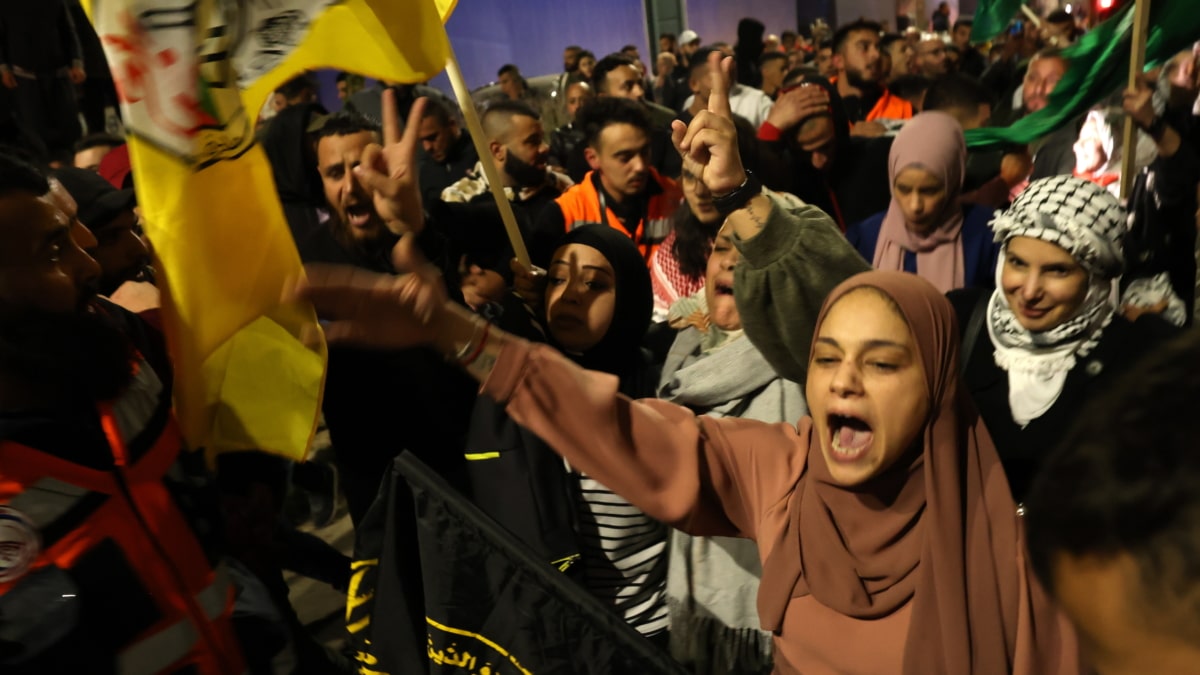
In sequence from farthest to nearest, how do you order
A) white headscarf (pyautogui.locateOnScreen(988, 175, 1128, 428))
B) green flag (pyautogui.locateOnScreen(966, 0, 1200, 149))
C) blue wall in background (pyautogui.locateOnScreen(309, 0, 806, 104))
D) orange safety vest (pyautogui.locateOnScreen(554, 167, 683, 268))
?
blue wall in background (pyautogui.locateOnScreen(309, 0, 806, 104)) → orange safety vest (pyautogui.locateOnScreen(554, 167, 683, 268)) → green flag (pyautogui.locateOnScreen(966, 0, 1200, 149)) → white headscarf (pyautogui.locateOnScreen(988, 175, 1128, 428))

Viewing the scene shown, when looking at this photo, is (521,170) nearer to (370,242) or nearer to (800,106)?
(800,106)

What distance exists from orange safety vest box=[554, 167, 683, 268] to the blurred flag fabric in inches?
69.4

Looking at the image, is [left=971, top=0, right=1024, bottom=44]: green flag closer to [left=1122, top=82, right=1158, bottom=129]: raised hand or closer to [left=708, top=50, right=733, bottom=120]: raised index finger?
[left=1122, top=82, right=1158, bottom=129]: raised hand

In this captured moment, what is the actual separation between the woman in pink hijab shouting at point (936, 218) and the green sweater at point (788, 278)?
44.3 inches

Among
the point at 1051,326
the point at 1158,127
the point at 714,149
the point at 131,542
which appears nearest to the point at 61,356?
the point at 131,542

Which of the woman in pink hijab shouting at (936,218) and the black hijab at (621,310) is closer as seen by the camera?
the black hijab at (621,310)

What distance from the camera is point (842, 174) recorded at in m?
3.80

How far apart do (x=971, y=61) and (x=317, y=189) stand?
766cm

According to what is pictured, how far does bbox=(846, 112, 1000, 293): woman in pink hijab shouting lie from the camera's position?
2.88 meters

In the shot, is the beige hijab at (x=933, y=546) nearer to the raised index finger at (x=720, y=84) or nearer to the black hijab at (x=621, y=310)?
the raised index finger at (x=720, y=84)

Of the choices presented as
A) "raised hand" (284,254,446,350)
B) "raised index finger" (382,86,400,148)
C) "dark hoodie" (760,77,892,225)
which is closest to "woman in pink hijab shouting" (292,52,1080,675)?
"raised hand" (284,254,446,350)

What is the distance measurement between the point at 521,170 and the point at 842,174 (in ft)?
5.02

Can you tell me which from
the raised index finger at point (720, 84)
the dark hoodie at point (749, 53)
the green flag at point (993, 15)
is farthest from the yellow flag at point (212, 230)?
the dark hoodie at point (749, 53)

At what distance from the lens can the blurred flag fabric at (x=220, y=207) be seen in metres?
1.68
